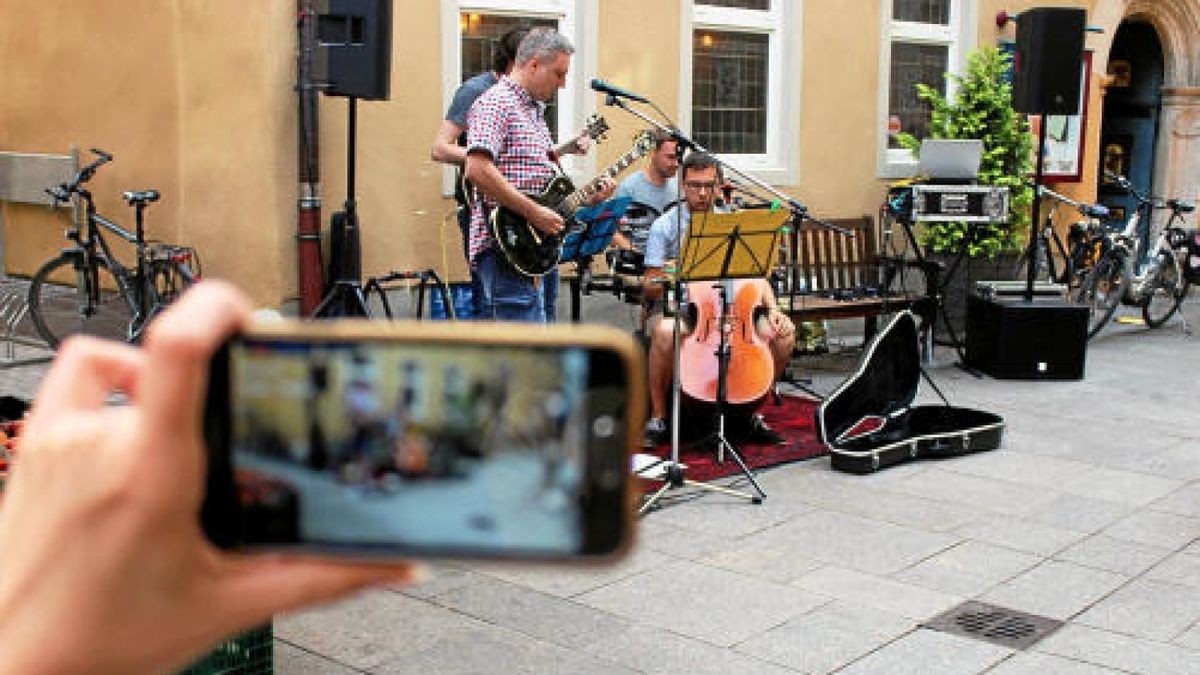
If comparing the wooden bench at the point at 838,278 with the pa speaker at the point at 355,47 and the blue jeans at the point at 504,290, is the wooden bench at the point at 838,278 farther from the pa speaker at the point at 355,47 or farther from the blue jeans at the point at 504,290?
the pa speaker at the point at 355,47

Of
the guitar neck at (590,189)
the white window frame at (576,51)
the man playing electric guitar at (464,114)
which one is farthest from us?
the white window frame at (576,51)

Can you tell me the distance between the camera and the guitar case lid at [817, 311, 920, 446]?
23.0ft

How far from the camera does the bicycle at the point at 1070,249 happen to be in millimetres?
11758

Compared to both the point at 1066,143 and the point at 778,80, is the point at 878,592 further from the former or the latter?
the point at 1066,143

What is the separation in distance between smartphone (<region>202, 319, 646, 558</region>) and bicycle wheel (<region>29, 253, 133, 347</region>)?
825 cm

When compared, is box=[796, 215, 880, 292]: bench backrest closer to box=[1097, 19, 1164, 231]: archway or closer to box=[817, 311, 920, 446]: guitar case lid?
box=[817, 311, 920, 446]: guitar case lid

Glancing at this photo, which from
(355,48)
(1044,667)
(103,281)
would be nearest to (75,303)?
(103,281)

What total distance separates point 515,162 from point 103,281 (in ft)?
12.9

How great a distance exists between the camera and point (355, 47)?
298 inches

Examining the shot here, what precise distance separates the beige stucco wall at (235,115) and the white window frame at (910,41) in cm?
96

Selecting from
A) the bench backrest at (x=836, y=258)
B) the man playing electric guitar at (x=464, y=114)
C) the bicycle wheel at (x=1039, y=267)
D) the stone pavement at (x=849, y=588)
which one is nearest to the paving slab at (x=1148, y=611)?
the stone pavement at (x=849, y=588)

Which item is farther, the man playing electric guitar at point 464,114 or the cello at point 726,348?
the man playing electric guitar at point 464,114

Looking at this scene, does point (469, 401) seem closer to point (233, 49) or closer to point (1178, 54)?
point (233, 49)

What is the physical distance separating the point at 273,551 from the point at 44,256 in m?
10.4
